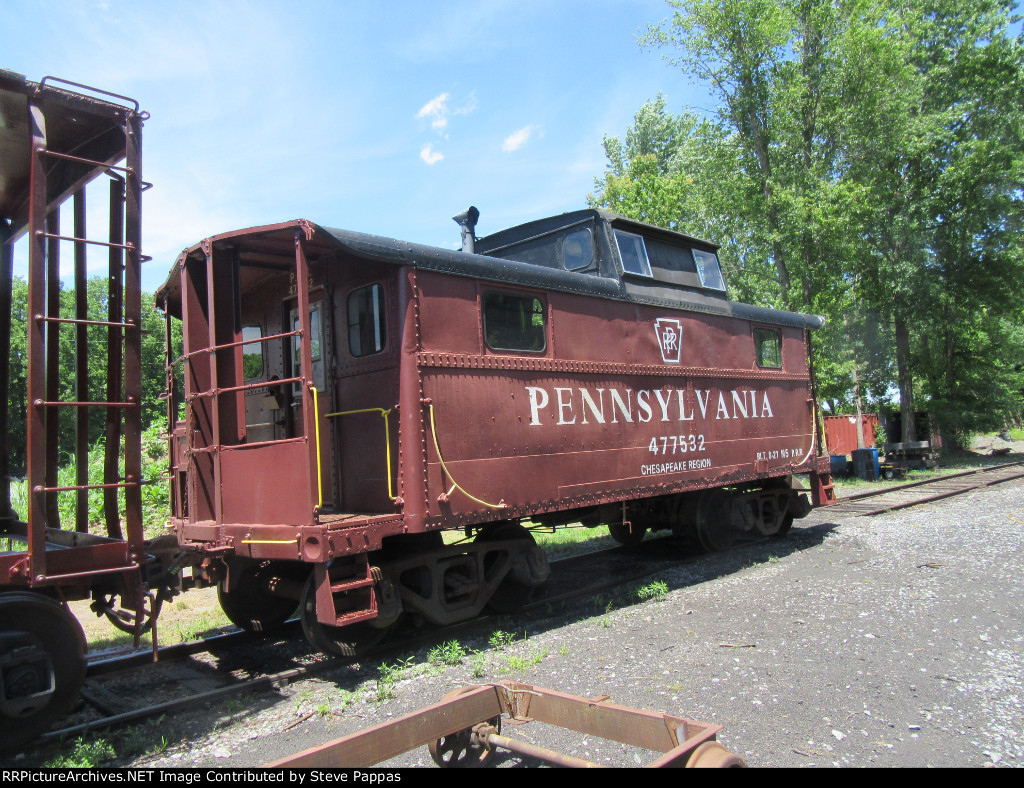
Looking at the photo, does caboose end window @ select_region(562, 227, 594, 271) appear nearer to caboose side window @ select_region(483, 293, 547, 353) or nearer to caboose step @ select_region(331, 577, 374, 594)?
caboose side window @ select_region(483, 293, 547, 353)

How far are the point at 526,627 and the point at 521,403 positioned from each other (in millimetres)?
2175

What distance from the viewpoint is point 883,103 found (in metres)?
19.6

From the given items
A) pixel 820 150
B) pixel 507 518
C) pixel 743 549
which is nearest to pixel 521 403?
pixel 507 518

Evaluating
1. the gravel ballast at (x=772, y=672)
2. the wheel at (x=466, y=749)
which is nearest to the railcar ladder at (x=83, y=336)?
the gravel ballast at (x=772, y=672)

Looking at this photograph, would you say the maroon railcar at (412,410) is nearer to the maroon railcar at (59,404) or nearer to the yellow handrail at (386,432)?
the yellow handrail at (386,432)

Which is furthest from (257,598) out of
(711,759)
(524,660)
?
(711,759)

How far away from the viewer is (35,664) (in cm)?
417

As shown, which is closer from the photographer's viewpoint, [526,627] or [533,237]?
[526,627]

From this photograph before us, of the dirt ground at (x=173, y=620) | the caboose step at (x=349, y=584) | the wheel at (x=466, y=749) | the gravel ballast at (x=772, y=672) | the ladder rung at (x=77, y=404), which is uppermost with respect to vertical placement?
the ladder rung at (x=77, y=404)

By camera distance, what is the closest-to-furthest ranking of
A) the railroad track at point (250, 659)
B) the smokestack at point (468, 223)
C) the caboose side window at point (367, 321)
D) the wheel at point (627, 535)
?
the railroad track at point (250, 659)
the caboose side window at point (367, 321)
the smokestack at point (468, 223)
the wheel at point (627, 535)

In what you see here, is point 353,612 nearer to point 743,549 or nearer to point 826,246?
point 743,549

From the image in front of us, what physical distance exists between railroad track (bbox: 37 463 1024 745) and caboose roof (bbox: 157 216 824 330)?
3.33 m

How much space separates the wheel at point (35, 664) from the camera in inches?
159

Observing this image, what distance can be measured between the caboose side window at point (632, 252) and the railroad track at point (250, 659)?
369 centimetres
